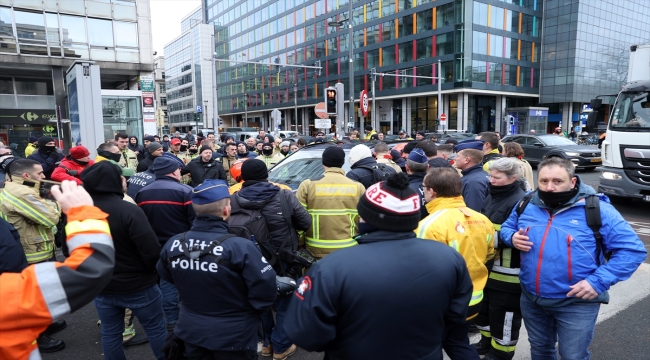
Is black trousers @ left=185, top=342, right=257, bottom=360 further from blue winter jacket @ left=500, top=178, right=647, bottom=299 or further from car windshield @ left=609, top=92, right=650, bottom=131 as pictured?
car windshield @ left=609, top=92, right=650, bottom=131

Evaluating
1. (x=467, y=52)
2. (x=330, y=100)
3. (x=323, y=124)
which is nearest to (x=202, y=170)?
(x=330, y=100)

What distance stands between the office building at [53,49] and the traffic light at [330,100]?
550 inches

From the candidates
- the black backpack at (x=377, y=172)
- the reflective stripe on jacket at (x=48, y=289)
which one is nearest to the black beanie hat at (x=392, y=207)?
the reflective stripe on jacket at (x=48, y=289)

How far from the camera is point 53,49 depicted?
21.7 metres

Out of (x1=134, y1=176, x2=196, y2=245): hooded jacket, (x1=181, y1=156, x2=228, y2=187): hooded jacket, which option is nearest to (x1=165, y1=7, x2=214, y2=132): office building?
(x1=181, y1=156, x2=228, y2=187): hooded jacket

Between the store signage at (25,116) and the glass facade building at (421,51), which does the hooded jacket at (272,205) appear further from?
the glass facade building at (421,51)

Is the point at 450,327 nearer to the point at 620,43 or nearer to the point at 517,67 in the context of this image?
the point at 517,67

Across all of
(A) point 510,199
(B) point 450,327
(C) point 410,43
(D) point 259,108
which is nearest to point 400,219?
(B) point 450,327

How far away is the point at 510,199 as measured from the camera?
337 cm

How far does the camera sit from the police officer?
2504 millimetres

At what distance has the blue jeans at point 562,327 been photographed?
2.67 meters

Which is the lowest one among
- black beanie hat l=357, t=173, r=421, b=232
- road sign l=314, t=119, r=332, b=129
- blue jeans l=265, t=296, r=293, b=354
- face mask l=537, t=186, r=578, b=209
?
blue jeans l=265, t=296, r=293, b=354

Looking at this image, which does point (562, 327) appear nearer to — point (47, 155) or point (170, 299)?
point (170, 299)

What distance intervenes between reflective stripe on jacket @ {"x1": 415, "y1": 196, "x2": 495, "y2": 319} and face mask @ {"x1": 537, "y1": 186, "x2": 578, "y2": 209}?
A: 0.42 metres
